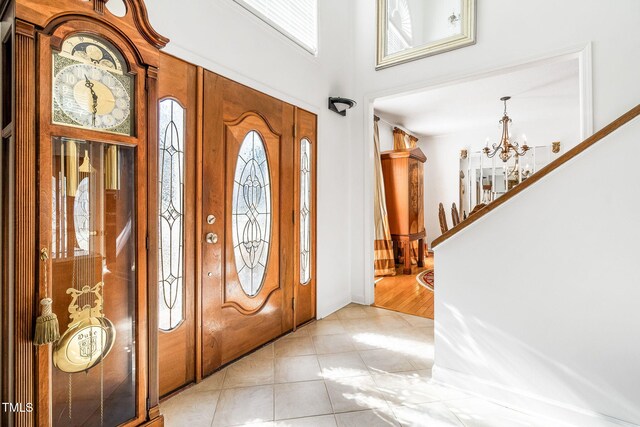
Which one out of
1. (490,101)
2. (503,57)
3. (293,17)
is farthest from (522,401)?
(490,101)

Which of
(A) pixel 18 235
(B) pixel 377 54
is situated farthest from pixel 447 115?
(A) pixel 18 235

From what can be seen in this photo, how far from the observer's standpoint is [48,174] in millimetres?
1004

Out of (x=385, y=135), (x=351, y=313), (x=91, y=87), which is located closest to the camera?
(x=91, y=87)

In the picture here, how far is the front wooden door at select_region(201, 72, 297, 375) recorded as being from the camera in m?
1.96

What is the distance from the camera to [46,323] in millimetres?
977

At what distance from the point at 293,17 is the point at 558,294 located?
2.77 metres

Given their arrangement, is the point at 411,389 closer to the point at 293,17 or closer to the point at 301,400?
the point at 301,400

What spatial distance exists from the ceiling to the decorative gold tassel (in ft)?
9.81

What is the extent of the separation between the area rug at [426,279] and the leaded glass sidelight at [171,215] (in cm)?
313

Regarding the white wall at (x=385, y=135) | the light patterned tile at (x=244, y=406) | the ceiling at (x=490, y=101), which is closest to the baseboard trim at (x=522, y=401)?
the light patterned tile at (x=244, y=406)

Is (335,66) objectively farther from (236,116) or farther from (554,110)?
(554,110)

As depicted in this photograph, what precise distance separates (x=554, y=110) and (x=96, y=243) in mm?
6172

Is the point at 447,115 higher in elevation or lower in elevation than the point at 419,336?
higher

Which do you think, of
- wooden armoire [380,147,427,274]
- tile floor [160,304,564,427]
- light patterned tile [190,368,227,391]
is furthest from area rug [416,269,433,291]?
light patterned tile [190,368,227,391]
